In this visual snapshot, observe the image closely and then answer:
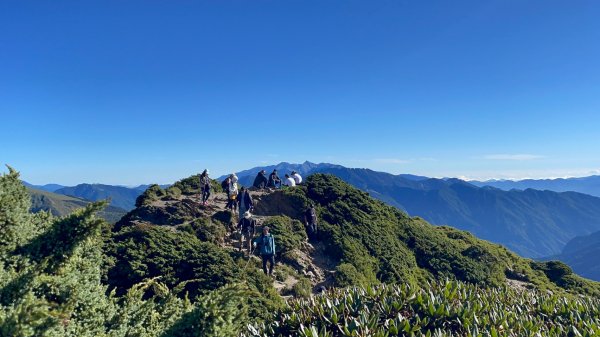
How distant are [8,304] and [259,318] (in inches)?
286

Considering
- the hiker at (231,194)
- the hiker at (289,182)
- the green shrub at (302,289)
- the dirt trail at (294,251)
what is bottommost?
the green shrub at (302,289)

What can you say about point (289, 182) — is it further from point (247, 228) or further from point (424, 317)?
point (424, 317)

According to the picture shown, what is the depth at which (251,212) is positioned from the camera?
22703 millimetres

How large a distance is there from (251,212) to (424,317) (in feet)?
50.6

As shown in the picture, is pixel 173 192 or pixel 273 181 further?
pixel 273 181

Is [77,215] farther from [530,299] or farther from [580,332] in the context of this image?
[530,299]

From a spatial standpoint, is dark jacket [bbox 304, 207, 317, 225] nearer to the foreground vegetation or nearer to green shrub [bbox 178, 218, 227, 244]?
green shrub [bbox 178, 218, 227, 244]

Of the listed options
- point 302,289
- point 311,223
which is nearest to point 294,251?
point 311,223

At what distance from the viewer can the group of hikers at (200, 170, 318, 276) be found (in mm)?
15906

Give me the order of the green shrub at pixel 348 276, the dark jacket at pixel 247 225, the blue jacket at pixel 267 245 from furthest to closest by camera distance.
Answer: the dark jacket at pixel 247 225
the green shrub at pixel 348 276
the blue jacket at pixel 267 245

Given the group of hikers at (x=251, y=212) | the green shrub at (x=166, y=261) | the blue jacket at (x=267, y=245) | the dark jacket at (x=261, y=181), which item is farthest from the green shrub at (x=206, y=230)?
the dark jacket at (x=261, y=181)

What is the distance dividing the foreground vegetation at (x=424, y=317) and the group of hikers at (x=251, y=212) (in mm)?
6055

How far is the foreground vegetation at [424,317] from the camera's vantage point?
7480 mm

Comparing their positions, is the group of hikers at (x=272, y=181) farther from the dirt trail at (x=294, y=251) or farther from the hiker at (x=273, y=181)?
the dirt trail at (x=294, y=251)
